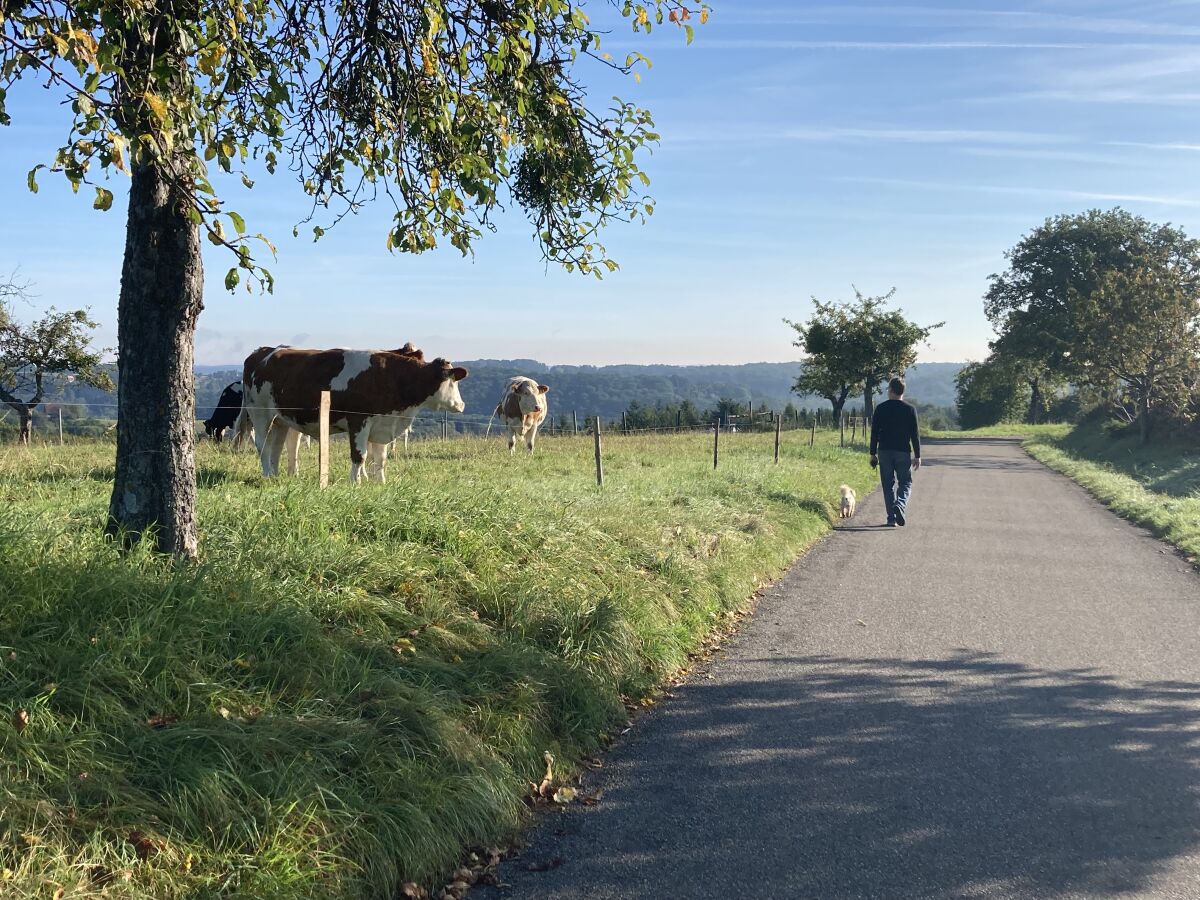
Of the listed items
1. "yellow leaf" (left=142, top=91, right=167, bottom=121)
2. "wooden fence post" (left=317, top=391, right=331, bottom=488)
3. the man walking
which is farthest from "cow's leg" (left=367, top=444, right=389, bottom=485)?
"yellow leaf" (left=142, top=91, right=167, bottom=121)

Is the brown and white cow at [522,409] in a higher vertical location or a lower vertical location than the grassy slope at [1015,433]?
higher

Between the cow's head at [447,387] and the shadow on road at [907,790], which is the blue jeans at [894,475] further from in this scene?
the shadow on road at [907,790]

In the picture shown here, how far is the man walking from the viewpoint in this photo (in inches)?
520

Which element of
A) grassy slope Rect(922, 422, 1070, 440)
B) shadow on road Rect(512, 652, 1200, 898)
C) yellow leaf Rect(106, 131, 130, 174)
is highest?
yellow leaf Rect(106, 131, 130, 174)

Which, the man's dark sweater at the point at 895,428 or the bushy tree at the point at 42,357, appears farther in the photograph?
the bushy tree at the point at 42,357

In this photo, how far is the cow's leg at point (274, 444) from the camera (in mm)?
12641

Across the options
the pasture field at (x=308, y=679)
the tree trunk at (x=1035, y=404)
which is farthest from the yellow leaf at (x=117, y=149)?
the tree trunk at (x=1035, y=404)

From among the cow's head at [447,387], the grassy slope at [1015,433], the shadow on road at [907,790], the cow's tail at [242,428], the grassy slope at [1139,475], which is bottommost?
the shadow on road at [907,790]

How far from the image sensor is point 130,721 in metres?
3.70

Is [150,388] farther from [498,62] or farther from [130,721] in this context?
[498,62]

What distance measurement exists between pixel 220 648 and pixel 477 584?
2.05 meters

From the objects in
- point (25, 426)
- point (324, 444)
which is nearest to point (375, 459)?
point (324, 444)

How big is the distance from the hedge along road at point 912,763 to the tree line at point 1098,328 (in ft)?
96.4

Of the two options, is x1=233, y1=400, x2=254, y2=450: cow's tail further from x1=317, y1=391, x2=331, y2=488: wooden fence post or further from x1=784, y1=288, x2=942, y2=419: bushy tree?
x1=784, y1=288, x2=942, y2=419: bushy tree
